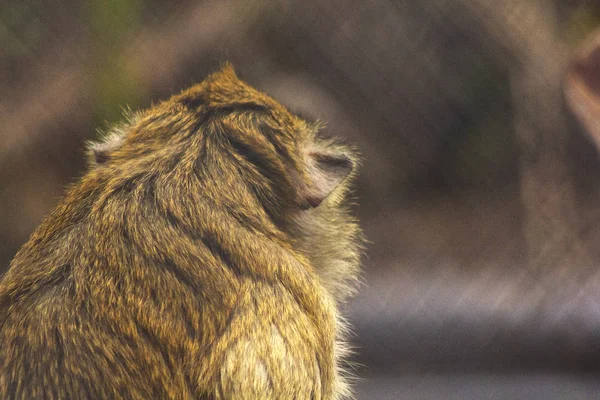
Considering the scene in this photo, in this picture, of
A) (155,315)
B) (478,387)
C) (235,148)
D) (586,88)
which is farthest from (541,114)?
(155,315)

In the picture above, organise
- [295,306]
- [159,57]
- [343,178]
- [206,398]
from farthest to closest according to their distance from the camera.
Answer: [159,57], [343,178], [295,306], [206,398]

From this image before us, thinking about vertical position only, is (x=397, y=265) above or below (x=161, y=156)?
above

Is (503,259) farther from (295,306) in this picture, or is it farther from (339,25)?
(295,306)

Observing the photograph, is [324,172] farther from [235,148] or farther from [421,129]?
[421,129]

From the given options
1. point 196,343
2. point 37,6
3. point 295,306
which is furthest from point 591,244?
point 37,6

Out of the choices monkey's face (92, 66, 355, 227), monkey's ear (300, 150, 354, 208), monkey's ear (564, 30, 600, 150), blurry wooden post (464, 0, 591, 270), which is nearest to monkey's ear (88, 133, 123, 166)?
monkey's face (92, 66, 355, 227)

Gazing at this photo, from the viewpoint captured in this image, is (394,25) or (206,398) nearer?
(206,398)

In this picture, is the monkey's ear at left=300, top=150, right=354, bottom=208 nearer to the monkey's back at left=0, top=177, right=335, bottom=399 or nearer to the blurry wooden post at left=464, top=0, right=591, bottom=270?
the monkey's back at left=0, top=177, right=335, bottom=399
